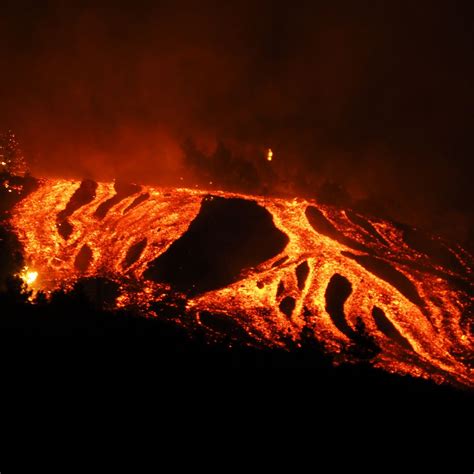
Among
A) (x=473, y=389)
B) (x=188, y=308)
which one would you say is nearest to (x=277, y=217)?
(x=188, y=308)

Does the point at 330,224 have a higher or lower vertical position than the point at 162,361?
higher

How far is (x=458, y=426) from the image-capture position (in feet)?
28.8

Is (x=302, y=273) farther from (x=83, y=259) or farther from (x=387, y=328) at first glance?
(x=83, y=259)

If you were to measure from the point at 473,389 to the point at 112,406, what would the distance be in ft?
24.3

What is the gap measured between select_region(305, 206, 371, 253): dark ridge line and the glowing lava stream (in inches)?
1.8

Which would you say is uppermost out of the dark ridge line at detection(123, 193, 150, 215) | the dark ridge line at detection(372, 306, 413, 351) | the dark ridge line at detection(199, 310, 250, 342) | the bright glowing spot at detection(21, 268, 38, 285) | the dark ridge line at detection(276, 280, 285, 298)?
the dark ridge line at detection(123, 193, 150, 215)

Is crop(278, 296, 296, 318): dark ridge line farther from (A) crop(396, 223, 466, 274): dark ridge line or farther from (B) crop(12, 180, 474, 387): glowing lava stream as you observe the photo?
(A) crop(396, 223, 466, 274): dark ridge line

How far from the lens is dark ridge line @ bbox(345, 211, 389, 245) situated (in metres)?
22.1

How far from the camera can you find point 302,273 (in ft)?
56.0

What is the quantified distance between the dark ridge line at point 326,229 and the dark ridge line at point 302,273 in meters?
3.37

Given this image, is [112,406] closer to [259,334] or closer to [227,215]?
[259,334]

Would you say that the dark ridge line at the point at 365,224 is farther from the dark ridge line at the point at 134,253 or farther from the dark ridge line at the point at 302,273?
the dark ridge line at the point at 134,253

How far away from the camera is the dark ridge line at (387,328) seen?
13.4 metres

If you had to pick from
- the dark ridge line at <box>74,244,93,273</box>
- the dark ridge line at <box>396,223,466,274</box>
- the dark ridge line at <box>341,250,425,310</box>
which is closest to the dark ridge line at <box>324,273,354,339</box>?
the dark ridge line at <box>341,250,425,310</box>
